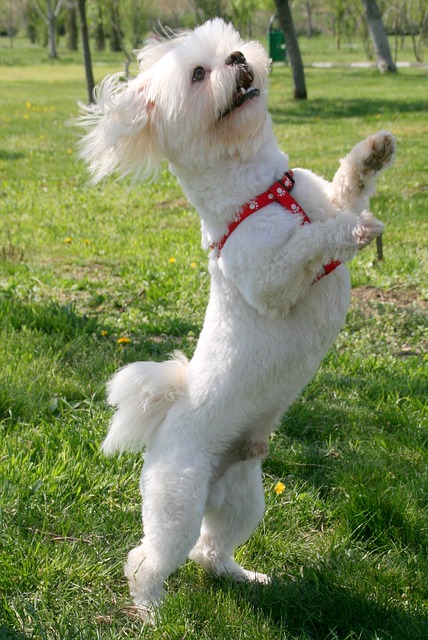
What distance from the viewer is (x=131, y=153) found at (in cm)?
286

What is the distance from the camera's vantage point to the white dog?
2.59 metres

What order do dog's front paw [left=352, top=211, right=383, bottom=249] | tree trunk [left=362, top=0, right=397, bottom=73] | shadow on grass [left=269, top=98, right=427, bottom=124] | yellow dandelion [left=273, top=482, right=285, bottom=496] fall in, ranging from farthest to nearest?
1. tree trunk [left=362, top=0, right=397, bottom=73]
2. shadow on grass [left=269, top=98, right=427, bottom=124]
3. yellow dandelion [left=273, top=482, right=285, bottom=496]
4. dog's front paw [left=352, top=211, right=383, bottom=249]

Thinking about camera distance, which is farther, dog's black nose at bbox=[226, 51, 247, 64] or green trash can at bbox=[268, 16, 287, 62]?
green trash can at bbox=[268, 16, 287, 62]

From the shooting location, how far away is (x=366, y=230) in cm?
241

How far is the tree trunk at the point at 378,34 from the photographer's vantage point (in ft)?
73.4

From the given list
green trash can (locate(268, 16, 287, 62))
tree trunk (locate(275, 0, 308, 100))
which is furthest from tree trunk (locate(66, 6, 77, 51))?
tree trunk (locate(275, 0, 308, 100))

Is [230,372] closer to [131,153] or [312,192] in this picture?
[312,192]

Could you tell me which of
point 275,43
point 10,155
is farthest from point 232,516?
A: point 275,43

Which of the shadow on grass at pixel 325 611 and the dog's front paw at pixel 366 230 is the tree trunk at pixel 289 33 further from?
the shadow on grass at pixel 325 611

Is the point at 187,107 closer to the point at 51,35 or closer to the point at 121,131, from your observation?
the point at 121,131

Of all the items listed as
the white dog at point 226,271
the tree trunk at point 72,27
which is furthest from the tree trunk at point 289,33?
the tree trunk at point 72,27

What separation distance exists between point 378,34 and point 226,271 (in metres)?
22.7

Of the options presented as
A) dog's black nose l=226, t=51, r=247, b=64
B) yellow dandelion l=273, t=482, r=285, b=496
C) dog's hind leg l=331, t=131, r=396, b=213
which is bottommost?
yellow dandelion l=273, t=482, r=285, b=496

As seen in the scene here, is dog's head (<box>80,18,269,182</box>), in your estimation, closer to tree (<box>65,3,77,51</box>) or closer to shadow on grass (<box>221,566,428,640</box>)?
shadow on grass (<box>221,566,428,640</box>)
